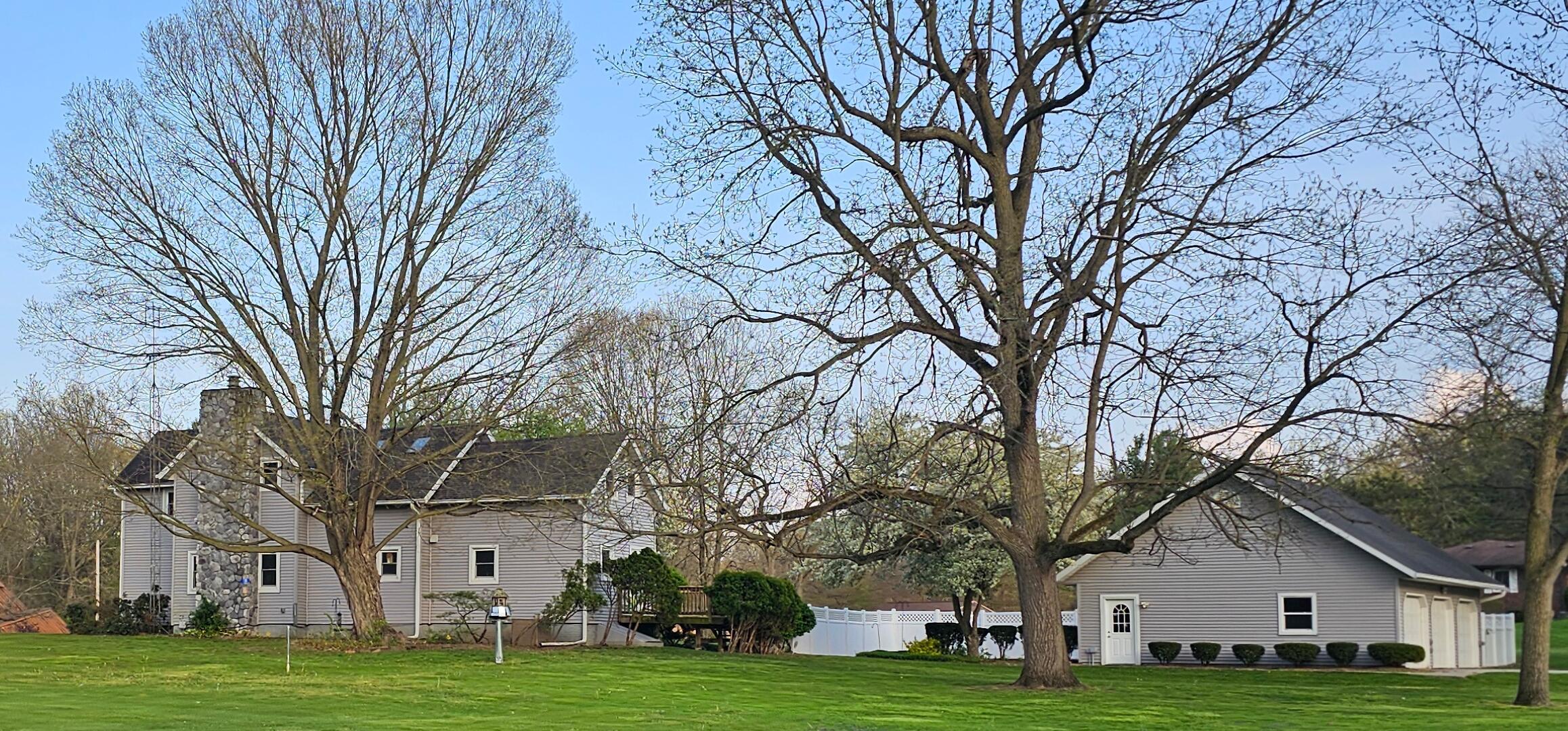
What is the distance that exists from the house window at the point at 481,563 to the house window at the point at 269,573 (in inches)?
213

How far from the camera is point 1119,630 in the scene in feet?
125

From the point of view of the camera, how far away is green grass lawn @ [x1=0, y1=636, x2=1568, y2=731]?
56.1 feet

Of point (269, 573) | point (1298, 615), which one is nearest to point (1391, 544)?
point (1298, 615)

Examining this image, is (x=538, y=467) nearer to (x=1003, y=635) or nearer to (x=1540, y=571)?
(x=1003, y=635)

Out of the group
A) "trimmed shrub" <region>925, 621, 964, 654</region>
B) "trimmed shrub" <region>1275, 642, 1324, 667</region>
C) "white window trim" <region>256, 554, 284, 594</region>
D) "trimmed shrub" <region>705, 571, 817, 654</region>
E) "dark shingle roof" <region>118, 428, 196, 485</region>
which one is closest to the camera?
"dark shingle roof" <region>118, 428, 196, 485</region>

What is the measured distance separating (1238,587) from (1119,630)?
318 cm

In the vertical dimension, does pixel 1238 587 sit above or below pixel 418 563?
below

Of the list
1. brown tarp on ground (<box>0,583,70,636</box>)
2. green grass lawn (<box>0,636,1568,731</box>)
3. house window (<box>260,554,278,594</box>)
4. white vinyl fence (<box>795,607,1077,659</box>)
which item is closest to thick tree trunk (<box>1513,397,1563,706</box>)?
green grass lawn (<box>0,636,1568,731</box>)

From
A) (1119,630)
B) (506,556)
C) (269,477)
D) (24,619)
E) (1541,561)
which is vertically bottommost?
(1119,630)

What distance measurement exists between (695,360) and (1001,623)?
1200cm

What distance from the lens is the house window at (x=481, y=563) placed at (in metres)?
37.7

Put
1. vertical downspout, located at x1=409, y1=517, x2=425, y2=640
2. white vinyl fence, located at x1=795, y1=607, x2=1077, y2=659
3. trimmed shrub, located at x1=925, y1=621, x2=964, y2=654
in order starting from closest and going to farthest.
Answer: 1. vertical downspout, located at x1=409, y1=517, x2=425, y2=640
2. trimmed shrub, located at x1=925, y1=621, x2=964, y2=654
3. white vinyl fence, located at x1=795, y1=607, x2=1077, y2=659

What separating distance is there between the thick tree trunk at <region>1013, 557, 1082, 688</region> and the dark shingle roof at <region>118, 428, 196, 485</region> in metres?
17.2

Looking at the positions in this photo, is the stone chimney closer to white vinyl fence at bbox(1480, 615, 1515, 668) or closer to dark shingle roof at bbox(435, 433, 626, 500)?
dark shingle roof at bbox(435, 433, 626, 500)
